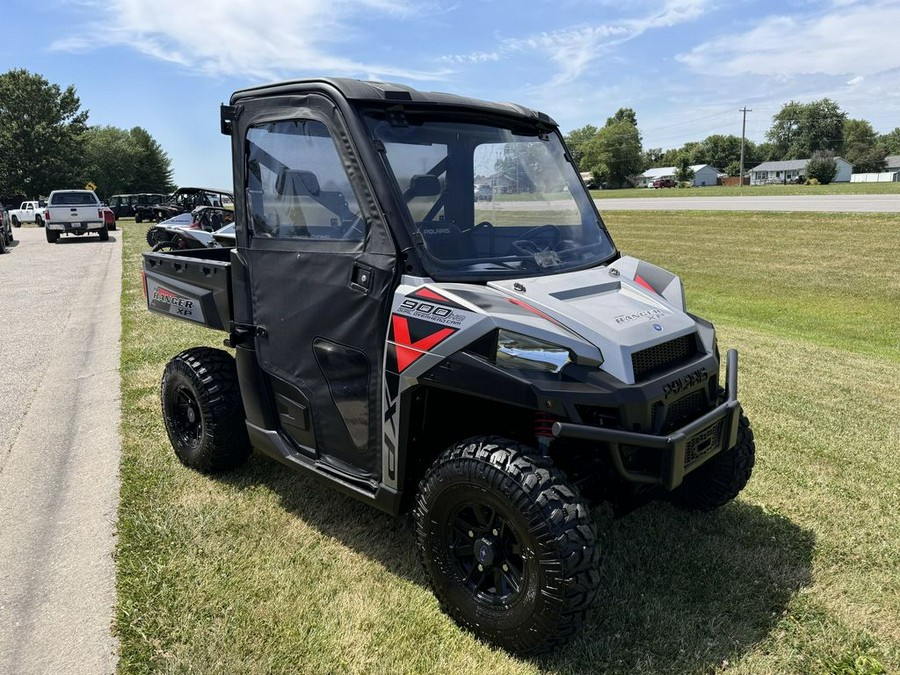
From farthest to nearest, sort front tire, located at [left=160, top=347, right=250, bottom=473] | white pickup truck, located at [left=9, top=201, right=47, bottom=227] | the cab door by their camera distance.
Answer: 1. white pickup truck, located at [left=9, top=201, right=47, bottom=227]
2. front tire, located at [left=160, top=347, right=250, bottom=473]
3. the cab door

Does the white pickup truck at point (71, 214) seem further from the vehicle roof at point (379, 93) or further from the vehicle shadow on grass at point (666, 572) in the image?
the vehicle roof at point (379, 93)

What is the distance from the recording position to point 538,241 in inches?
130

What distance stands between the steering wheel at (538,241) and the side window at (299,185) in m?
0.77

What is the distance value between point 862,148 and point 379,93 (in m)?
119

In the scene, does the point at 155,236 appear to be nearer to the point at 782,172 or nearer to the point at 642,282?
the point at 642,282

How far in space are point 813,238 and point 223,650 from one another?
64.7ft

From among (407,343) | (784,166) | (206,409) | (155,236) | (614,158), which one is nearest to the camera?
(407,343)

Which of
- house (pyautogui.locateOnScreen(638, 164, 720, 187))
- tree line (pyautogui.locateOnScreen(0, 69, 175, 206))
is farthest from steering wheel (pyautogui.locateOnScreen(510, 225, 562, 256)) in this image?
house (pyautogui.locateOnScreen(638, 164, 720, 187))

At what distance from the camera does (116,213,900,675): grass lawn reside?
2.69 meters

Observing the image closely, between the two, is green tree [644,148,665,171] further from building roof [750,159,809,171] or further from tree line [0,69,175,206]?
tree line [0,69,175,206]

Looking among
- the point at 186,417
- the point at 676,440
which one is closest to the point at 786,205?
the point at 186,417

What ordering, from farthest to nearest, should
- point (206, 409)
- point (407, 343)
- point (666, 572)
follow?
point (206, 409) → point (666, 572) → point (407, 343)

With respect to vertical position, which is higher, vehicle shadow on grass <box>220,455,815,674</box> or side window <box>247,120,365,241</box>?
side window <box>247,120,365,241</box>

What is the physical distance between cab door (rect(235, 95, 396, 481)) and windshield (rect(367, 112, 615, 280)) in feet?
0.70
